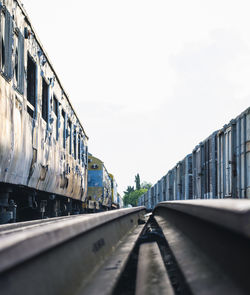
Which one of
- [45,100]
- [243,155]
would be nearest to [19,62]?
[45,100]

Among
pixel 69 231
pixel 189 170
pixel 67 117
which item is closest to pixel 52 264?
pixel 69 231

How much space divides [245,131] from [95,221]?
22.4ft

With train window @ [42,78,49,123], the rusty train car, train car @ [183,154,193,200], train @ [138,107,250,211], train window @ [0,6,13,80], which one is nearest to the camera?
train window @ [0,6,13,80]

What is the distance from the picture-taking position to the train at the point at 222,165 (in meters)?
8.95

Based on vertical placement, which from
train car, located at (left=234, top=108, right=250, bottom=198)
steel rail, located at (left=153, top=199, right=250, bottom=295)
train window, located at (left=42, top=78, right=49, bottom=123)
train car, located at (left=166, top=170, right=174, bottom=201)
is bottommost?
train car, located at (left=166, top=170, right=174, bottom=201)

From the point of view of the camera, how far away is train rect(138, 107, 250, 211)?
29.4 feet

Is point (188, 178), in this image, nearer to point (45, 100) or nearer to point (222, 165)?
point (222, 165)

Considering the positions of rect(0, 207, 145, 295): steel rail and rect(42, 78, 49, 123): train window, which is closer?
rect(0, 207, 145, 295): steel rail

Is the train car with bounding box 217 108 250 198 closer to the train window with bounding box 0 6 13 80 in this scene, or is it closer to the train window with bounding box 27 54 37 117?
the train window with bounding box 27 54 37 117

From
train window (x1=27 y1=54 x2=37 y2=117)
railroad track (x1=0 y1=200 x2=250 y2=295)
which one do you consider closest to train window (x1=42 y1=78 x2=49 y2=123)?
train window (x1=27 y1=54 x2=37 y2=117)

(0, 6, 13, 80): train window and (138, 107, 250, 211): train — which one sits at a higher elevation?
(0, 6, 13, 80): train window

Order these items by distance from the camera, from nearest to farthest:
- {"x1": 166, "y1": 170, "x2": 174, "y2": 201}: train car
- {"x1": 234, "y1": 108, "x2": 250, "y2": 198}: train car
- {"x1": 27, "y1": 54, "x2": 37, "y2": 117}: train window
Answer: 1. {"x1": 27, "y1": 54, "x2": 37, "y2": 117}: train window
2. {"x1": 234, "y1": 108, "x2": 250, "y2": 198}: train car
3. {"x1": 166, "y1": 170, "x2": 174, "y2": 201}: train car

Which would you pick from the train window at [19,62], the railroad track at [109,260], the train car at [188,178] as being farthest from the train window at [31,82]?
the train car at [188,178]

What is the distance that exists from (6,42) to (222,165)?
7.19m
